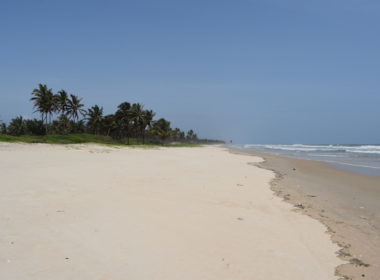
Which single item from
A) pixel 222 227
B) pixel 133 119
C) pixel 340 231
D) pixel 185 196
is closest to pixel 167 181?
pixel 185 196

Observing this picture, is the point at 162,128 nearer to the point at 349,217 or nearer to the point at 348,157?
the point at 348,157

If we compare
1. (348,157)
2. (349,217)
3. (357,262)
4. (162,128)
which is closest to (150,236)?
(357,262)

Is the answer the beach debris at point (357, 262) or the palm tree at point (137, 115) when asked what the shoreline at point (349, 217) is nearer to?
the beach debris at point (357, 262)

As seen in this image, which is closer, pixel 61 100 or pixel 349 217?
pixel 349 217

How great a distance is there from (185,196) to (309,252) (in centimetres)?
433

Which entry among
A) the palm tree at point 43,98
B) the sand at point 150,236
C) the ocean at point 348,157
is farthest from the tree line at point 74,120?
the sand at point 150,236

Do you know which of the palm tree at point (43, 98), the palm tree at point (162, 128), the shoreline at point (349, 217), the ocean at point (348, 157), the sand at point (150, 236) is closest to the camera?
the sand at point (150, 236)

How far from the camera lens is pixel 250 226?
638 centimetres

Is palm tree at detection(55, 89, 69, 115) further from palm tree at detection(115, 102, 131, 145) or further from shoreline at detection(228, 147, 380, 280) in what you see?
shoreline at detection(228, 147, 380, 280)

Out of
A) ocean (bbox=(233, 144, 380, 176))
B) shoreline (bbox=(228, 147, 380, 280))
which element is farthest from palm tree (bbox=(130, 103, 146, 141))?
shoreline (bbox=(228, 147, 380, 280))

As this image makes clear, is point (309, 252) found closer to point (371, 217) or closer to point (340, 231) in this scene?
point (340, 231)

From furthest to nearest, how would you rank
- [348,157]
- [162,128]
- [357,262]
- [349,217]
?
[162,128]
[348,157]
[349,217]
[357,262]

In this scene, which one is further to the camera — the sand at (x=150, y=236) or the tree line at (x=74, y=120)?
the tree line at (x=74, y=120)

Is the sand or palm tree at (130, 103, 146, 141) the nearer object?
the sand
